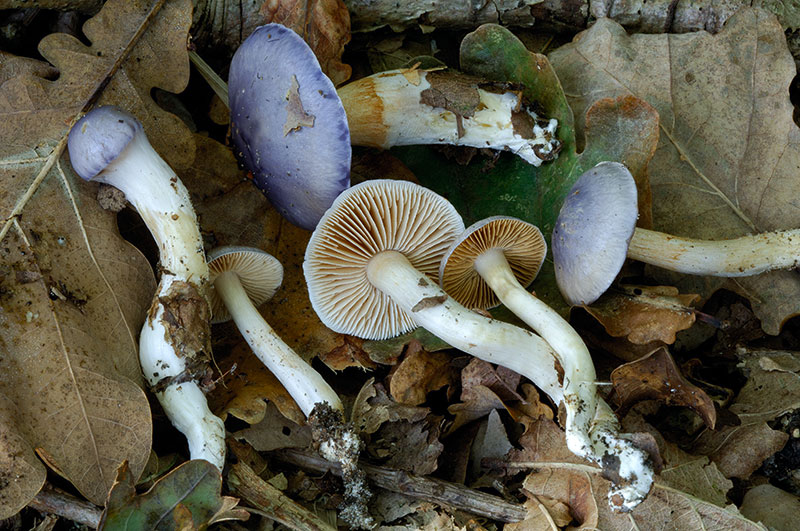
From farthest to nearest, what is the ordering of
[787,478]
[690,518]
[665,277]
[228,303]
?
[665,277] → [228,303] → [787,478] → [690,518]

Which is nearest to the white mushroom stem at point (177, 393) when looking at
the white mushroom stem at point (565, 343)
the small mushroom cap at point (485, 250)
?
the small mushroom cap at point (485, 250)

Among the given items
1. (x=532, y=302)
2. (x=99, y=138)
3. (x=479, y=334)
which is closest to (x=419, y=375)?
(x=479, y=334)

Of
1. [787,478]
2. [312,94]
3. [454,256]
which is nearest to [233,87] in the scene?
[312,94]

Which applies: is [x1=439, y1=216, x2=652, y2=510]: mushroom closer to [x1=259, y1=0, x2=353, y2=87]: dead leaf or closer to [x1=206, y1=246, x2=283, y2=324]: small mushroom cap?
[x1=206, y1=246, x2=283, y2=324]: small mushroom cap

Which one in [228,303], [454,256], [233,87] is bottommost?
[228,303]

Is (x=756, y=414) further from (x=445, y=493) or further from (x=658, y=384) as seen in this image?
(x=445, y=493)

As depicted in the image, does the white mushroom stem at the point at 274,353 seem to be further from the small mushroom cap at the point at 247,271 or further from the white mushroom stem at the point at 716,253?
the white mushroom stem at the point at 716,253

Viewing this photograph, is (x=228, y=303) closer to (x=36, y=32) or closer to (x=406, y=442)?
(x=406, y=442)
